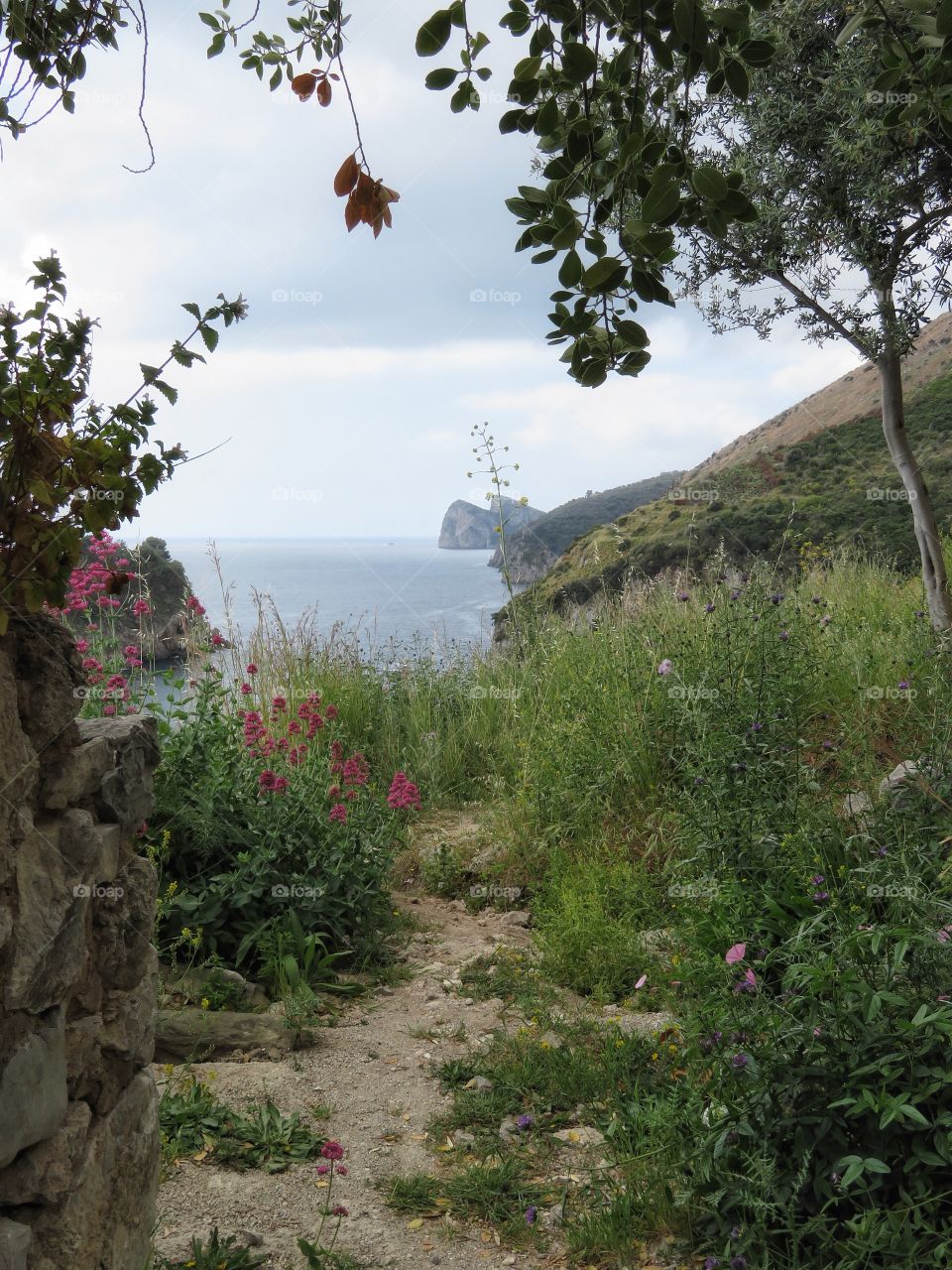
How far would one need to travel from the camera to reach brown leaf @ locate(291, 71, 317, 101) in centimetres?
218

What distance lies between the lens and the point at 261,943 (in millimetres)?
4316

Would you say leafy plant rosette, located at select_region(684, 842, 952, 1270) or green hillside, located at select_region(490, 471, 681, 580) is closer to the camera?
leafy plant rosette, located at select_region(684, 842, 952, 1270)

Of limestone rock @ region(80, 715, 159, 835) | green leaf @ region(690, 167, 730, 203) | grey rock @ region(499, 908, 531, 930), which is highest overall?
green leaf @ region(690, 167, 730, 203)

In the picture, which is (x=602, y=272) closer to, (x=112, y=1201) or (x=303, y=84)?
(x=303, y=84)

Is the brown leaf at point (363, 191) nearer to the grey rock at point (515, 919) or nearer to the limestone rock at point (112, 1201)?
the limestone rock at point (112, 1201)

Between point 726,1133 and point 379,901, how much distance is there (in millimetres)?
2771

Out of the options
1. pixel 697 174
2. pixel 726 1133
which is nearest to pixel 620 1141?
pixel 726 1133

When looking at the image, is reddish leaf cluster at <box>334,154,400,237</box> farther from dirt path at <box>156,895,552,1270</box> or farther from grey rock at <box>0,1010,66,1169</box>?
dirt path at <box>156,895,552,1270</box>

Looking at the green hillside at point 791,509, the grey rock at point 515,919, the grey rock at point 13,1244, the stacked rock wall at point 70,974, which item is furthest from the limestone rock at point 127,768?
the green hillside at point 791,509

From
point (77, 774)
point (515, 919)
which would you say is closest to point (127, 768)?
point (77, 774)

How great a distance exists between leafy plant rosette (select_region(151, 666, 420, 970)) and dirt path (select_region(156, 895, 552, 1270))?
0.46m

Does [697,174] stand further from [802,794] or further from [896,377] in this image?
[896,377]

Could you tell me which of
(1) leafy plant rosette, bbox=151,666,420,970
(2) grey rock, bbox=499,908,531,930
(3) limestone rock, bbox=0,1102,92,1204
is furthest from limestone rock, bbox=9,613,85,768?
(2) grey rock, bbox=499,908,531,930

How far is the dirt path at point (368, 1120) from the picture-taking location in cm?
278
